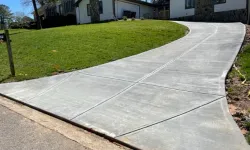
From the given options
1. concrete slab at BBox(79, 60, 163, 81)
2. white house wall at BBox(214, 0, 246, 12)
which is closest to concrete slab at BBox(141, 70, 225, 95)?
concrete slab at BBox(79, 60, 163, 81)

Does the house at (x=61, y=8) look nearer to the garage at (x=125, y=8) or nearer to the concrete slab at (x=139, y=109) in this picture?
the garage at (x=125, y=8)

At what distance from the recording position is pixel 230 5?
21328mm

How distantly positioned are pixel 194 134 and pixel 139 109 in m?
1.23

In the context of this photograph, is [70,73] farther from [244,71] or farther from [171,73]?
[244,71]

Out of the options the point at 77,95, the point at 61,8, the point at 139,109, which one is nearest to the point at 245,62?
the point at 139,109

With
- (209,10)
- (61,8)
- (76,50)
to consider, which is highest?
(61,8)

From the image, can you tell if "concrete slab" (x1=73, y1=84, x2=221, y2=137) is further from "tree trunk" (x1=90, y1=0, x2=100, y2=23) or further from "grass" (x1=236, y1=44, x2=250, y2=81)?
"tree trunk" (x1=90, y1=0, x2=100, y2=23)

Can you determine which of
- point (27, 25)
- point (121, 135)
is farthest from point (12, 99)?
point (27, 25)

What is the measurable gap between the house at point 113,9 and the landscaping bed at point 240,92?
2252 cm

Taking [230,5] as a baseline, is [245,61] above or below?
below

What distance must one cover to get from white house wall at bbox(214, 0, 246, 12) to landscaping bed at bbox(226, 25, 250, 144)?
15168 millimetres

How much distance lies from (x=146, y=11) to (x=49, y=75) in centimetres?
2696

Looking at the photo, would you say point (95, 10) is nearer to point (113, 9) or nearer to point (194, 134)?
point (113, 9)

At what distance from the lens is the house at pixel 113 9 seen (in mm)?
28562
